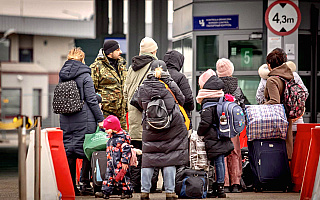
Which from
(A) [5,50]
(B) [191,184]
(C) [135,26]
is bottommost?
(B) [191,184]

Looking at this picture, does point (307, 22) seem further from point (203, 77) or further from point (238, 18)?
point (203, 77)

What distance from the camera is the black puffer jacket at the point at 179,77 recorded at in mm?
9031

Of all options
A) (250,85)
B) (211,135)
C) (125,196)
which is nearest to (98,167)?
(125,196)

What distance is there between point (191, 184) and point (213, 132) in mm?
710

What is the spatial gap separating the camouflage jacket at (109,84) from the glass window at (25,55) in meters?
42.3

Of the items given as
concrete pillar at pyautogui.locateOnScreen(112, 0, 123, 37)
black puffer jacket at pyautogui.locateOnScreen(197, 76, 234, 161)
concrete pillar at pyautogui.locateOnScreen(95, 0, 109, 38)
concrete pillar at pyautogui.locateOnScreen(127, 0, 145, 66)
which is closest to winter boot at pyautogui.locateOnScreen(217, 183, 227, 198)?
black puffer jacket at pyautogui.locateOnScreen(197, 76, 234, 161)

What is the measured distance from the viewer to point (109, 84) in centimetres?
1020

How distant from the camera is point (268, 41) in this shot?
13773mm

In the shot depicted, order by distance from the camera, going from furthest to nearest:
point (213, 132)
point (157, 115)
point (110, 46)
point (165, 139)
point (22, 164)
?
point (110, 46) < point (213, 132) < point (165, 139) < point (157, 115) < point (22, 164)

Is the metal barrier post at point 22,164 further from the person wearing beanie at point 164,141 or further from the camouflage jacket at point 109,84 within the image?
the camouflage jacket at point 109,84

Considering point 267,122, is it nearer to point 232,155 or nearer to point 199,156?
point 232,155

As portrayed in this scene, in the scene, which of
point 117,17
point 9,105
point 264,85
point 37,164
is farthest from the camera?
point 9,105

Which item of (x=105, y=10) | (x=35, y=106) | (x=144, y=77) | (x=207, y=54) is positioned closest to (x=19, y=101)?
(x=35, y=106)

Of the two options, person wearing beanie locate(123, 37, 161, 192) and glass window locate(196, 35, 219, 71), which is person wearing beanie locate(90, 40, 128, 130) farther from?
glass window locate(196, 35, 219, 71)
